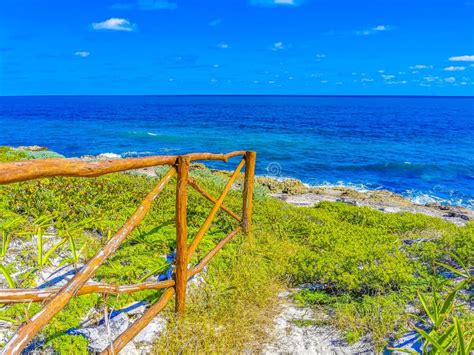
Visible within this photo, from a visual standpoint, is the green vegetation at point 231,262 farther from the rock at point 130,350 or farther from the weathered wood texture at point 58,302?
the weathered wood texture at point 58,302

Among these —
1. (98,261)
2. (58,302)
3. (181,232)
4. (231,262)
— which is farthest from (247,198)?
(58,302)

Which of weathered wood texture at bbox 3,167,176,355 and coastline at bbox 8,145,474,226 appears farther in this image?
coastline at bbox 8,145,474,226

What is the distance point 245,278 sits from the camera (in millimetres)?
5004

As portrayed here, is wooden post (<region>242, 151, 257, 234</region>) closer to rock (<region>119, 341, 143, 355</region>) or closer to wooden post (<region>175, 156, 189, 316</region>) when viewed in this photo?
wooden post (<region>175, 156, 189, 316</region>)

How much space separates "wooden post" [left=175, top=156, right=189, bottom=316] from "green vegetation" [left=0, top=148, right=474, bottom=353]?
0.30 m

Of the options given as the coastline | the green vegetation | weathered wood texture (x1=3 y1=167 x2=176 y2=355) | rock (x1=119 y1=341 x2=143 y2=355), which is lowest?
the coastline

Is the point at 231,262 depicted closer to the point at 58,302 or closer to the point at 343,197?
the point at 58,302

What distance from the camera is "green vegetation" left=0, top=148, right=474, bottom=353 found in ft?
12.3

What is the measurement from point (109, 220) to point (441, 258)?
578 cm

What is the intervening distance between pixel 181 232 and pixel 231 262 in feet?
5.87

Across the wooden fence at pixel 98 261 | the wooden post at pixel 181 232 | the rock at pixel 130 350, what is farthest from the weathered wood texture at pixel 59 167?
the rock at pixel 130 350

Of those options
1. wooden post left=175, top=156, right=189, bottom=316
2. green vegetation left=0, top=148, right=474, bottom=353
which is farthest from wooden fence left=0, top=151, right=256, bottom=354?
green vegetation left=0, top=148, right=474, bottom=353

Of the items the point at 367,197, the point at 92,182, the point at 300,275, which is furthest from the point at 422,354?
the point at 367,197

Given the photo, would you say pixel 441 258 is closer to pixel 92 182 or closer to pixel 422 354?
pixel 422 354
